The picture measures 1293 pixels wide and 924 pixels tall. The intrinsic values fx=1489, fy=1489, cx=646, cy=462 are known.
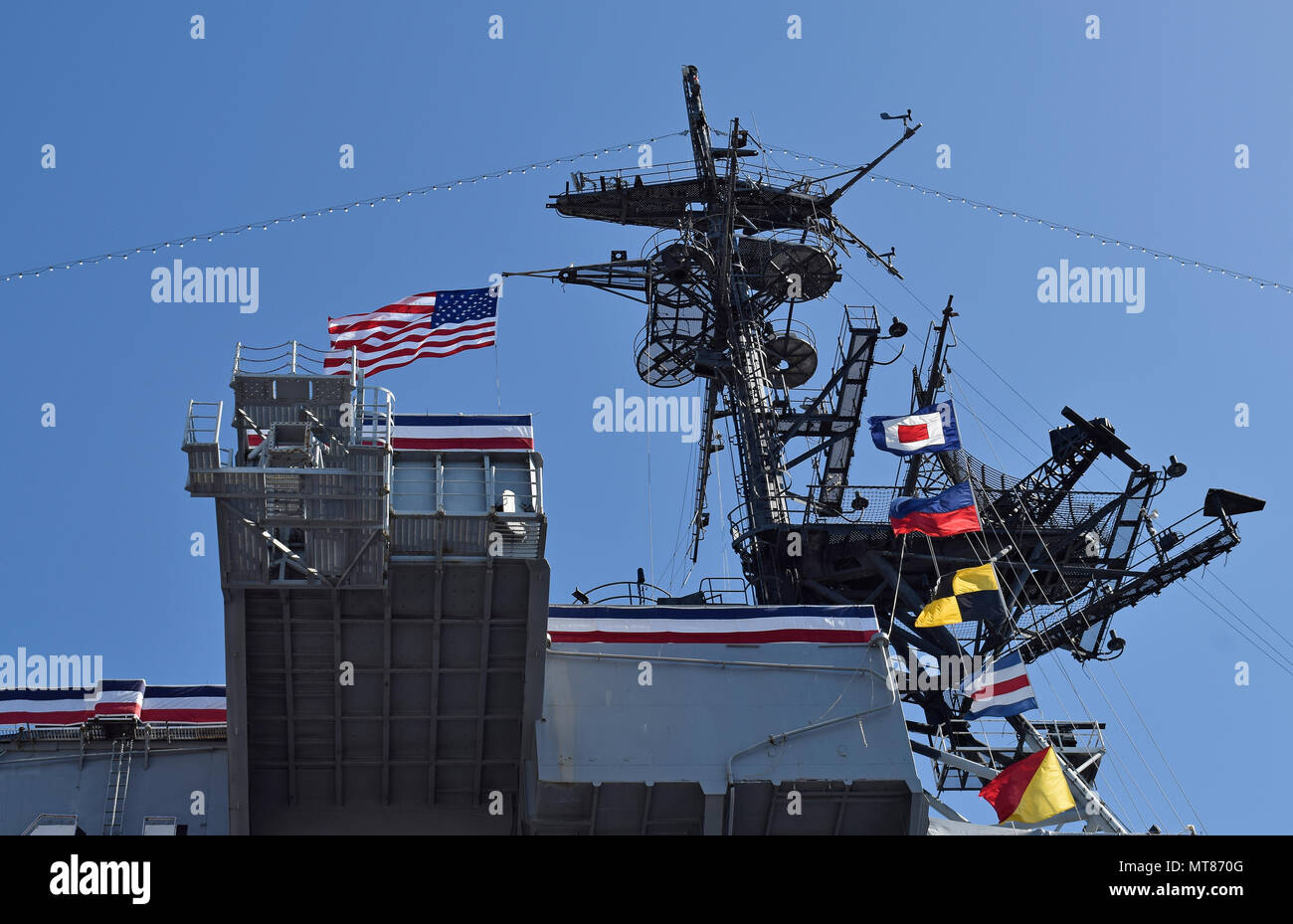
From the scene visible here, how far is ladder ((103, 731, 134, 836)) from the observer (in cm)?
2753

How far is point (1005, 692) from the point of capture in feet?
91.0

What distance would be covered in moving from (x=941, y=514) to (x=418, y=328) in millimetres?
11038

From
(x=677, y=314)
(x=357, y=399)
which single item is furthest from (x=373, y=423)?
(x=677, y=314)

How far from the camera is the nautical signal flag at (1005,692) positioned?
27547 mm

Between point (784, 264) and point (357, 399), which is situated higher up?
point (784, 264)

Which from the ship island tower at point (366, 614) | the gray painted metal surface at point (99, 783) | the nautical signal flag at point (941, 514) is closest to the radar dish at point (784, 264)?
the nautical signal flag at point (941, 514)

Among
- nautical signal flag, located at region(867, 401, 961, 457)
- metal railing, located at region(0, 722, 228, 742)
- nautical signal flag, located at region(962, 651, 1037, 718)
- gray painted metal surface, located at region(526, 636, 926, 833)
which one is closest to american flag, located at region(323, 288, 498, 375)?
gray painted metal surface, located at region(526, 636, 926, 833)

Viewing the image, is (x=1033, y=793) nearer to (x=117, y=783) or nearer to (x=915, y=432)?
(x=915, y=432)

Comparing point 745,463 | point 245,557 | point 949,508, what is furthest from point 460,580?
point 745,463

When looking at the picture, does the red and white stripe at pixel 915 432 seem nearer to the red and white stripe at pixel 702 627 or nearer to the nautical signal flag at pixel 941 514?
the nautical signal flag at pixel 941 514

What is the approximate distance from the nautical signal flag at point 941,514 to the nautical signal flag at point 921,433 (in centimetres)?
133
